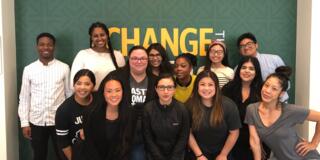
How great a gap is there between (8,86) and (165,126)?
6.91 feet

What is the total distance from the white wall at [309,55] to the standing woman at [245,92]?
1.09 m

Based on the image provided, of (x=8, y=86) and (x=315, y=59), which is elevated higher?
(x=315, y=59)

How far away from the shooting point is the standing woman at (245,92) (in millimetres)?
3240

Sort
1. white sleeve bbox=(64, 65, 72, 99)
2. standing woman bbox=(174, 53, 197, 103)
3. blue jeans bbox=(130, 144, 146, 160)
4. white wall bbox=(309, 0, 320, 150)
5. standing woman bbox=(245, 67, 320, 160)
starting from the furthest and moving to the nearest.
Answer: white wall bbox=(309, 0, 320, 150) < white sleeve bbox=(64, 65, 72, 99) < standing woman bbox=(174, 53, 197, 103) < blue jeans bbox=(130, 144, 146, 160) < standing woman bbox=(245, 67, 320, 160)

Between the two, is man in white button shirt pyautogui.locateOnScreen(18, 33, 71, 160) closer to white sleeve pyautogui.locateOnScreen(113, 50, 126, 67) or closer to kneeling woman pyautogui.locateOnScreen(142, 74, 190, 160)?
white sleeve pyautogui.locateOnScreen(113, 50, 126, 67)

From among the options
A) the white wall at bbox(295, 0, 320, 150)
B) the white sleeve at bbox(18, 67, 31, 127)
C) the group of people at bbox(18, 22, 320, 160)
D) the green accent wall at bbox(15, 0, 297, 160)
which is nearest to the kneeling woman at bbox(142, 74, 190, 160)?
the group of people at bbox(18, 22, 320, 160)

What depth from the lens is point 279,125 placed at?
2.82 metres

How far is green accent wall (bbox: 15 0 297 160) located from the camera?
4.25 meters

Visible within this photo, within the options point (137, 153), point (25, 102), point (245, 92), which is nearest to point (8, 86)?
point (25, 102)

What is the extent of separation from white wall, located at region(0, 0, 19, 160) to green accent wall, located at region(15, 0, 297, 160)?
0.14m

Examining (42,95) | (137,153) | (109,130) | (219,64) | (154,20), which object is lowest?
(137,153)

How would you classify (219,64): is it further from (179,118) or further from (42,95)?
(42,95)

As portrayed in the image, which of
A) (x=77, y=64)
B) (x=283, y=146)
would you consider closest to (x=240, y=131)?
(x=283, y=146)

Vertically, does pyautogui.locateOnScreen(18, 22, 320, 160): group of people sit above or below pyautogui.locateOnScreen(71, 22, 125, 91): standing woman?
below
